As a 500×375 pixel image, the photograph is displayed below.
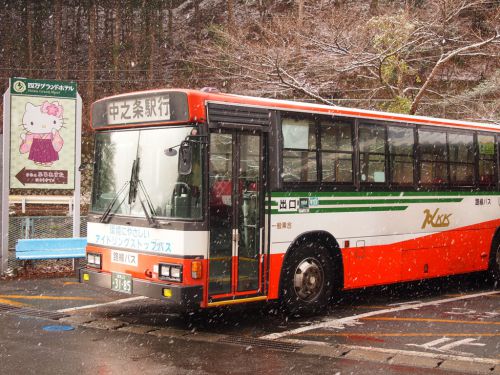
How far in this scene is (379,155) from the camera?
10.5m

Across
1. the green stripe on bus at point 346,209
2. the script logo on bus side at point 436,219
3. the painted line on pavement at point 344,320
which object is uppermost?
the green stripe on bus at point 346,209

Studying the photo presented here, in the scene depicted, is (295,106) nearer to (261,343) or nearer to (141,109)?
(141,109)

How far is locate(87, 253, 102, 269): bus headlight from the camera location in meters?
9.07

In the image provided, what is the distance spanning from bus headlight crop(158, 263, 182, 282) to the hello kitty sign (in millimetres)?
5933

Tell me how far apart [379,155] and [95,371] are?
5.80 meters

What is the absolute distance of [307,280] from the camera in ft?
31.0

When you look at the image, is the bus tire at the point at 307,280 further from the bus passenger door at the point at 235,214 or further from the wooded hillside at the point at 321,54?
the wooded hillside at the point at 321,54

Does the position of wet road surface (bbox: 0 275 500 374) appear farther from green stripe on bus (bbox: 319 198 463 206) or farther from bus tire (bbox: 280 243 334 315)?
green stripe on bus (bbox: 319 198 463 206)

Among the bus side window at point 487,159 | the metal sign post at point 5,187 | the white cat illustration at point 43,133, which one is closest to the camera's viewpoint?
the bus side window at point 487,159

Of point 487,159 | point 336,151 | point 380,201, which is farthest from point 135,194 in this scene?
point 487,159

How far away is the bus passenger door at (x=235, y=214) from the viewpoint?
8227 mm

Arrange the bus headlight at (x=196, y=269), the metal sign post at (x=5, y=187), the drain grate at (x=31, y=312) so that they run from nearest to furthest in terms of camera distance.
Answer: the bus headlight at (x=196, y=269), the drain grate at (x=31, y=312), the metal sign post at (x=5, y=187)

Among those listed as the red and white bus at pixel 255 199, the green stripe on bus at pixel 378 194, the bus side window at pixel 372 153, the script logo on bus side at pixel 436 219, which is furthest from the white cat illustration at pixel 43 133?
the script logo on bus side at pixel 436 219

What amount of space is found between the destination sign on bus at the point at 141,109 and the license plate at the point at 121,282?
6.47ft
